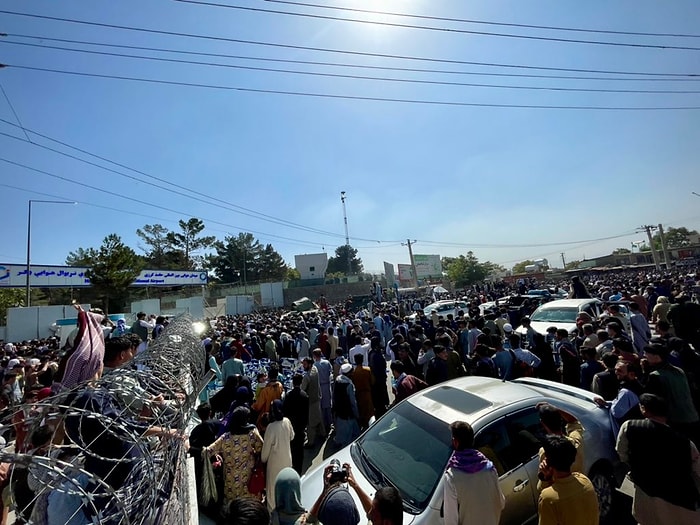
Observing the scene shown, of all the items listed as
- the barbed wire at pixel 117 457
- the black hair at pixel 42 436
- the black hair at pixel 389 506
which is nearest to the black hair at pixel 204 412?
the barbed wire at pixel 117 457

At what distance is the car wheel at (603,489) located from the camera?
132 inches

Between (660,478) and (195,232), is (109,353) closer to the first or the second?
(660,478)

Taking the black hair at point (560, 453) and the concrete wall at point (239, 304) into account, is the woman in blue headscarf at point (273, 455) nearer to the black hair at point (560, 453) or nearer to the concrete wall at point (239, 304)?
the black hair at point (560, 453)

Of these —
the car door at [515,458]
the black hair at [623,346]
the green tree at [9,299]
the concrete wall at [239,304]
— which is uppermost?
the green tree at [9,299]

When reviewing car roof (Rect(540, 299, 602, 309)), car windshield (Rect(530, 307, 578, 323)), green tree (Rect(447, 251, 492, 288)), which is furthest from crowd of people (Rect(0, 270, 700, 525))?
green tree (Rect(447, 251, 492, 288))

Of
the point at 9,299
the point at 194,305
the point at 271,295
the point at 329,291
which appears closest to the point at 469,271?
the point at 329,291

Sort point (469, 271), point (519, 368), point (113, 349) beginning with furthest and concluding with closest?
point (469, 271), point (519, 368), point (113, 349)

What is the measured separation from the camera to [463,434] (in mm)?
2459

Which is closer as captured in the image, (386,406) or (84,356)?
(84,356)

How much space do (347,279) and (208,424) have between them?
4032cm

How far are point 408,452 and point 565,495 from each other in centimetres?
130

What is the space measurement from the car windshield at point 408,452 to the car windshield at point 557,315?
866cm

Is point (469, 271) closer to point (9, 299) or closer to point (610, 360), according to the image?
point (610, 360)

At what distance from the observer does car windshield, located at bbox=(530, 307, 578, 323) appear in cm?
977
